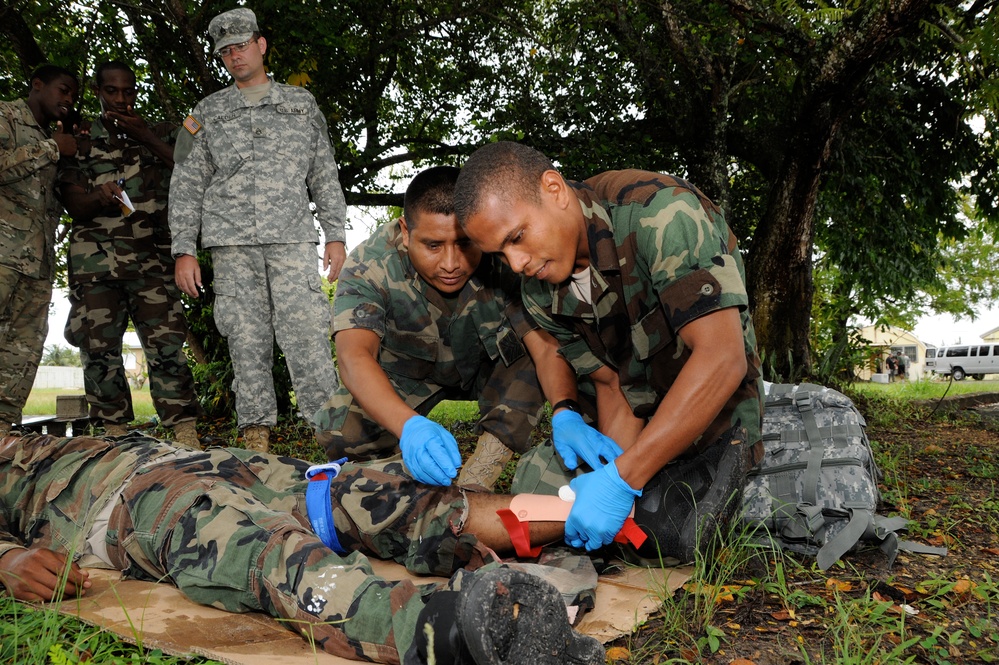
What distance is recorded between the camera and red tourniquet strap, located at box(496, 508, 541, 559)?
77.0 inches

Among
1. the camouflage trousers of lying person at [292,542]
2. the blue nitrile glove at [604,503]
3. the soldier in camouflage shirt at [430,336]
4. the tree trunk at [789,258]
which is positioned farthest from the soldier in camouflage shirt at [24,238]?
the tree trunk at [789,258]

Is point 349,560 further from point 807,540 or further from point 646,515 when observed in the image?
point 807,540

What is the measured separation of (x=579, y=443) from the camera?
2.23 meters

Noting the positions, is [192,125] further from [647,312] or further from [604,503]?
[604,503]

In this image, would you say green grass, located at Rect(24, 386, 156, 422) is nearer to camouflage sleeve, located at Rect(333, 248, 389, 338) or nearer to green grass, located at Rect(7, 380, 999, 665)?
camouflage sleeve, located at Rect(333, 248, 389, 338)

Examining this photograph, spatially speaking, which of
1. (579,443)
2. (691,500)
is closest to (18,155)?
(579,443)

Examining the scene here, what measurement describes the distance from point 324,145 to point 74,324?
5.12ft

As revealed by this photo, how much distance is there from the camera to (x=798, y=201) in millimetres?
4863

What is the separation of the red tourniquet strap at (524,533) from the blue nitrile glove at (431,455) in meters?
0.19

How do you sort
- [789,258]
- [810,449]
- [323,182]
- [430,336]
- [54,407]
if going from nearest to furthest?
[810,449] → [430,336] → [323,182] → [789,258] → [54,407]

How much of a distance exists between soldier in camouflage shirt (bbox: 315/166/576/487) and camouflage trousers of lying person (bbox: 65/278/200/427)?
4.23 ft

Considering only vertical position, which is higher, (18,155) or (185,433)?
(18,155)

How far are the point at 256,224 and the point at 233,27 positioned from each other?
3.09 ft

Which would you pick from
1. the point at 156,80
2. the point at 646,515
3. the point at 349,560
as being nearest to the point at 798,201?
the point at 646,515
